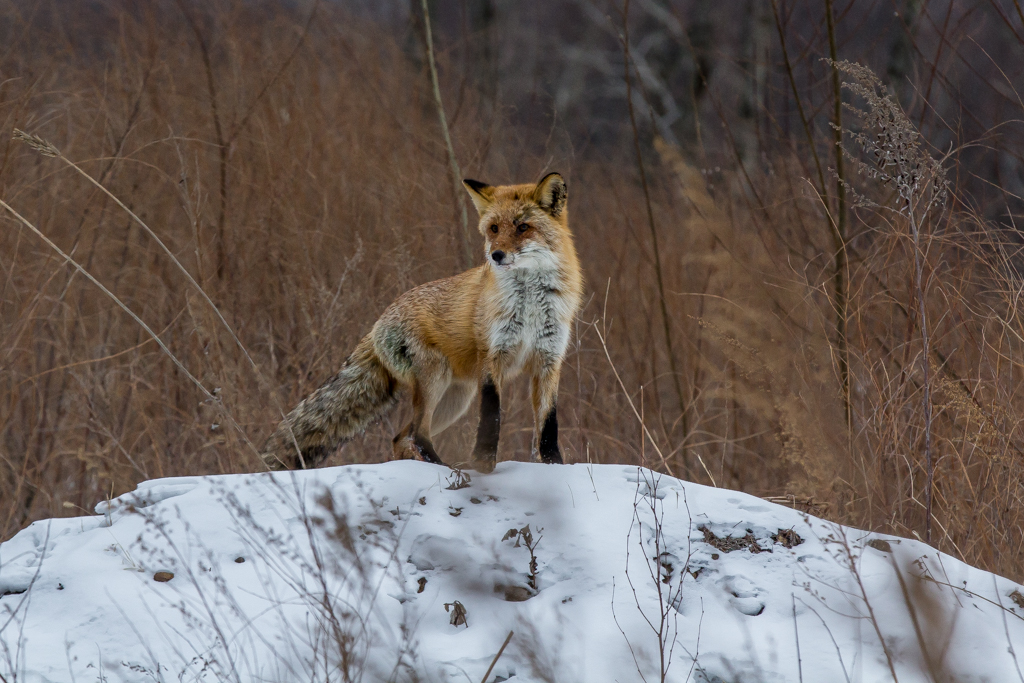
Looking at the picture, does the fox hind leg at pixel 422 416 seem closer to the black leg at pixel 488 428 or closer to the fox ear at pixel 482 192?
the black leg at pixel 488 428

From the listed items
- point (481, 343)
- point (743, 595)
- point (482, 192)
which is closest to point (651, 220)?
point (482, 192)

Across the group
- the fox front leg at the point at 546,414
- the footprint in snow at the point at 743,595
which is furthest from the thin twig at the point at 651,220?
the footprint in snow at the point at 743,595

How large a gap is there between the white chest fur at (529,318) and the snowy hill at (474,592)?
87cm

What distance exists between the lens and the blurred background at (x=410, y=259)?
4676 millimetres

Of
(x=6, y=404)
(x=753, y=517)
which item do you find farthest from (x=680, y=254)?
(x=6, y=404)

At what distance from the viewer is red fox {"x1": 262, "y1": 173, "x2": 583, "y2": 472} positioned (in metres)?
A: 4.37

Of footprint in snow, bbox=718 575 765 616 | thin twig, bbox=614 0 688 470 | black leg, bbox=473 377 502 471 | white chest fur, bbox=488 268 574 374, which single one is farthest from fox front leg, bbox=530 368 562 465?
footprint in snow, bbox=718 575 765 616

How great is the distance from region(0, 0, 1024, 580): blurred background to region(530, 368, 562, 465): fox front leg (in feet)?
0.63

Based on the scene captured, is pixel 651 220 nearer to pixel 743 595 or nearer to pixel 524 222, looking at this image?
pixel 524 222

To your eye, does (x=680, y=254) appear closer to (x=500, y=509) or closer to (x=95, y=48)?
(x=500, y=509)

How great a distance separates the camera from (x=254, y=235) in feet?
25.6

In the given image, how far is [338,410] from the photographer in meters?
4.72

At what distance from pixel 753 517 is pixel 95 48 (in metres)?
10.9

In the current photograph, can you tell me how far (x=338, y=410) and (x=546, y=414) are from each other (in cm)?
122
